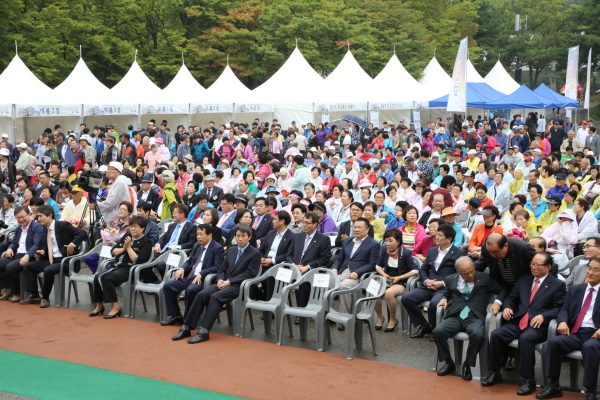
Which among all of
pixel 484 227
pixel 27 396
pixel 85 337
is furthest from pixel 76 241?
pixel 484 227

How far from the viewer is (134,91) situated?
80.9ft

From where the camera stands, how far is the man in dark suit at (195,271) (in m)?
8.22

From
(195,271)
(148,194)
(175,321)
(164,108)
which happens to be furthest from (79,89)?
(175,321)

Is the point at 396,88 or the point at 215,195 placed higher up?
the point at 396,88

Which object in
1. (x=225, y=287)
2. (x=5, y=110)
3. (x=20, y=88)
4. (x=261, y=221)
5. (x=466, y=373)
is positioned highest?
(x=20, y=88)

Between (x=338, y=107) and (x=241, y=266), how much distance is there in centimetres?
1833

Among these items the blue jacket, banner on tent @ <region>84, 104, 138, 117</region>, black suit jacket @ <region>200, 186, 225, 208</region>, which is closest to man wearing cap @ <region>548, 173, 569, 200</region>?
black suit jacket @ <region>200, 186, 225, 208</region>

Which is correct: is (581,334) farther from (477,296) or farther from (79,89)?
(79,89)

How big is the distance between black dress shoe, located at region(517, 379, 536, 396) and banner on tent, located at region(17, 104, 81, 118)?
779 inches

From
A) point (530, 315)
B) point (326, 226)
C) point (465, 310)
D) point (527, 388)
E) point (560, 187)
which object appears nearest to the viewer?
point (527, 388)

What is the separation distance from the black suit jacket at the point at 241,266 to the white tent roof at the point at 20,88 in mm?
16479

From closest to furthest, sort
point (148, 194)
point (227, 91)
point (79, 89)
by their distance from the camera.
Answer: point (148, 194)
point (79, 89)
point (227, 91)

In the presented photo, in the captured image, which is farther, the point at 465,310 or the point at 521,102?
the point at 521,102

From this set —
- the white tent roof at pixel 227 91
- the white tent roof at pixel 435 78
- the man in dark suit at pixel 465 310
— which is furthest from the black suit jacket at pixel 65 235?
the white tent roof at pixel 435 78
